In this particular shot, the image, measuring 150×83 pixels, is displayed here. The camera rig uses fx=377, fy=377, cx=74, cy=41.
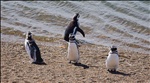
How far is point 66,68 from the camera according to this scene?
10070mm

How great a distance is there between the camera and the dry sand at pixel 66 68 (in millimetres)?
9039

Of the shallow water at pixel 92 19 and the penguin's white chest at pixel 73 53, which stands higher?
the shallow water at pixel 92 19

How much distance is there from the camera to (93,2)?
2084 centimetres

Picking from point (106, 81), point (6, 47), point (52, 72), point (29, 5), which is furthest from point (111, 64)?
point (29, 5)

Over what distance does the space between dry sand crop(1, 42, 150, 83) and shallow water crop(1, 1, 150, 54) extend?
1.72m

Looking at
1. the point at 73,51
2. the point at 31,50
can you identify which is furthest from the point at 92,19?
the point at 31,50

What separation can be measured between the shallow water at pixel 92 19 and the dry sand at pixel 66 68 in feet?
5.63

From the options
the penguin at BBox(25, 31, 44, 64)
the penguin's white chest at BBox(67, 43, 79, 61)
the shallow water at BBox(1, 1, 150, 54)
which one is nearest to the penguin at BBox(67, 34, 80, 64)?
the penguin's white chest at BBox(67, 43, 79, 61)

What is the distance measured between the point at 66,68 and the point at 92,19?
7.52 m

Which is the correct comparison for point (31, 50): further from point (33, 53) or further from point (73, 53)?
point (73, 53)

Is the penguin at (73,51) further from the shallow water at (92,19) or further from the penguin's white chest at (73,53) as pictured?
the shallow water at (92,19)

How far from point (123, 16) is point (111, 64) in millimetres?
7733

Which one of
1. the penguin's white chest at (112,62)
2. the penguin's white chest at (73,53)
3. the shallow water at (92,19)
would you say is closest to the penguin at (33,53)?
the penguin's white chest at (73,53)

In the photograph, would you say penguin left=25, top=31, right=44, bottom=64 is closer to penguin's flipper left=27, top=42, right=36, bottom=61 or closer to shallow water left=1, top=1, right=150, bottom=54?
penguin's flipper left=27, top=42, right=36, bottom=61
